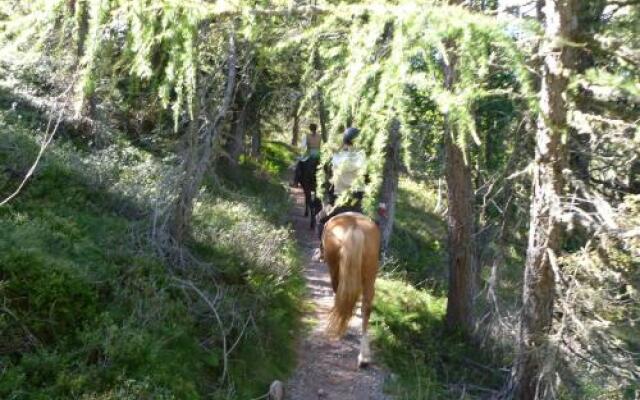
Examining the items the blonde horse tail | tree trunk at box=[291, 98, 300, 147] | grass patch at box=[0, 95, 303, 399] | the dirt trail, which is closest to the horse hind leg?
the dirt trail

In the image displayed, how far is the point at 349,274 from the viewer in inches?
275

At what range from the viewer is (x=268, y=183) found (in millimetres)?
19578

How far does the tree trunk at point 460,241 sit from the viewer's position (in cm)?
830

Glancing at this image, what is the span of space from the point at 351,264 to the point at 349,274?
0.12 meters

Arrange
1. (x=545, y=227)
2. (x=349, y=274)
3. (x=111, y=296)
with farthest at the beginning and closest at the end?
(x=349, y=274) < (x=111, y=296) < (x=545, y=227)

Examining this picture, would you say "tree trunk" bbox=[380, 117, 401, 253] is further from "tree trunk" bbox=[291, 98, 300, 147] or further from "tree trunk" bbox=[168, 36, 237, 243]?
"tree trunk" bbox=[168, 36, 237, 243]

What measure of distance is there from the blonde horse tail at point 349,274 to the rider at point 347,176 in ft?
1.48

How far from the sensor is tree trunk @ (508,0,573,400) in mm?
4496

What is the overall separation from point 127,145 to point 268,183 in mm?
7526

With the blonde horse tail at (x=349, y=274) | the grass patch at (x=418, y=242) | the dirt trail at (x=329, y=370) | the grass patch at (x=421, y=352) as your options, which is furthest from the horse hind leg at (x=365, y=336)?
the grass patch at (x=418, y=242)

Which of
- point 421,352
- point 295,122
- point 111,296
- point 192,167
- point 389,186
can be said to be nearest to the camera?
point 111,296

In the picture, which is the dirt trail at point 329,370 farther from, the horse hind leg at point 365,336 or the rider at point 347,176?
the rider at point 347,176

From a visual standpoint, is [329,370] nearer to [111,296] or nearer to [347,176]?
[347,176]

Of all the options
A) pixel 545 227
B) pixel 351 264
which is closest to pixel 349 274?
pixel 351 264
